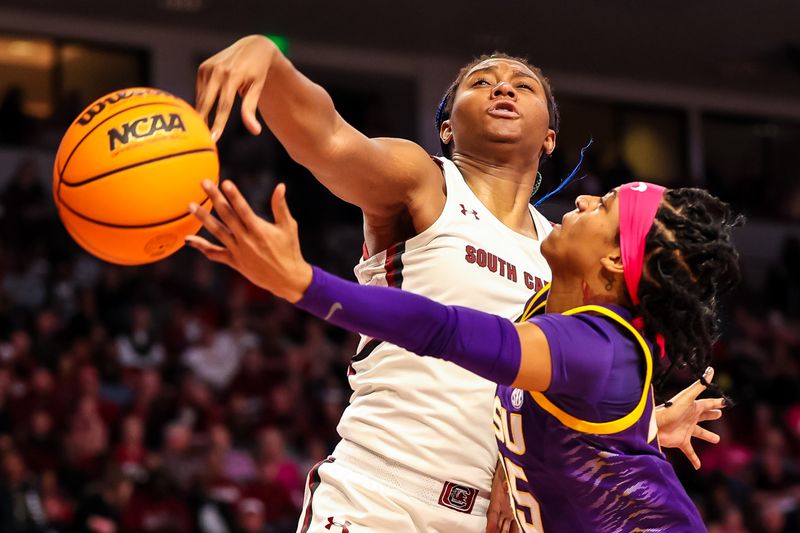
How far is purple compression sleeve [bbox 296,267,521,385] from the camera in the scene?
2.23 metres

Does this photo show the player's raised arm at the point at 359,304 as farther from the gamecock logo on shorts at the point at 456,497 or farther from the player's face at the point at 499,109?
the player's face at the point at 499,109

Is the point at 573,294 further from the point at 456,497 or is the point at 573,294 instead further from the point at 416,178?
the point at 456,497

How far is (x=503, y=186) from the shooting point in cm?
340

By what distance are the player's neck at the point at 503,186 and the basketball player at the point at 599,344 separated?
534 mm

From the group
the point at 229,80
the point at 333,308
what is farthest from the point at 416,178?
the point at 333,308

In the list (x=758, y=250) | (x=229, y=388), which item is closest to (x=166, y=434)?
(x=229, y=388)

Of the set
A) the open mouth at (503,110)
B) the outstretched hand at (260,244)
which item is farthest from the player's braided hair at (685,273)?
the outstretched hand at (260,244)

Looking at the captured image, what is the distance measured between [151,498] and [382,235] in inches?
204

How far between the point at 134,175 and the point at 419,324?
74 centimetres

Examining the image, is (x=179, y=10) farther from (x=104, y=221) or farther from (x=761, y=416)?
(x=104, y=221)

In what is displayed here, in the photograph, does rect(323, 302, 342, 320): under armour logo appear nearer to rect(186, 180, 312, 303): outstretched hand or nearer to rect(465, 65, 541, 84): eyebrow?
rect(186, 180, 312, 303): outstretched hand

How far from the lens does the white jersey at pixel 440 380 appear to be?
3.05 m

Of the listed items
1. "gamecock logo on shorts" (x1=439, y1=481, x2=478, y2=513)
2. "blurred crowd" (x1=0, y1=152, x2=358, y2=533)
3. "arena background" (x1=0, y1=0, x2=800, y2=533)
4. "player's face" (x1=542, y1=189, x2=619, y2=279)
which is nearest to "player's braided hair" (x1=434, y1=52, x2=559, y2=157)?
"player's face" (x1=542, y1=189, x2=619, y2=279)

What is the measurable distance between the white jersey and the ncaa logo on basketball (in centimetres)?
30
